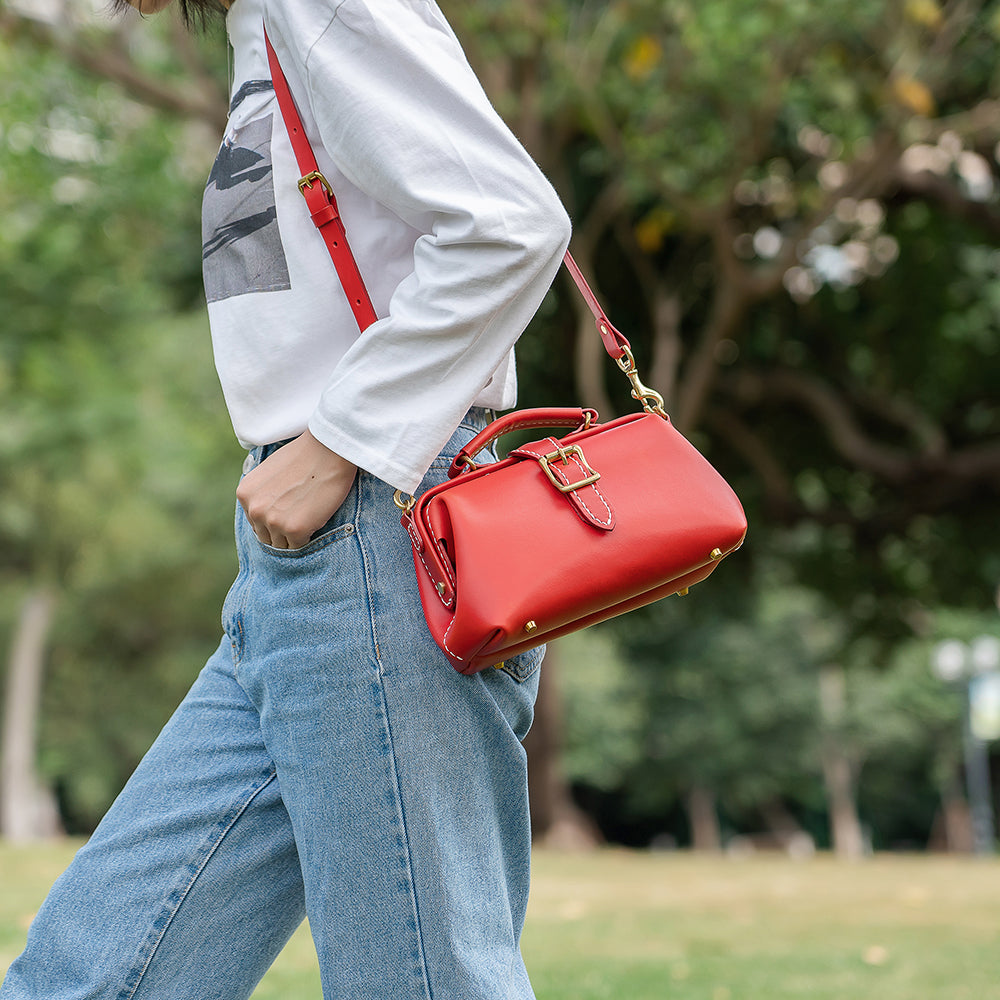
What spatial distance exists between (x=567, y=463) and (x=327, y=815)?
1.48ft

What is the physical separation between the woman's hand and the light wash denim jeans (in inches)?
1.2

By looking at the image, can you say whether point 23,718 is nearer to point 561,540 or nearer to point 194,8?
point 194,8

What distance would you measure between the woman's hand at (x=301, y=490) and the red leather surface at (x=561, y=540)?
92 mm

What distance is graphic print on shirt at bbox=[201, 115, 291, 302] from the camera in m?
1.39

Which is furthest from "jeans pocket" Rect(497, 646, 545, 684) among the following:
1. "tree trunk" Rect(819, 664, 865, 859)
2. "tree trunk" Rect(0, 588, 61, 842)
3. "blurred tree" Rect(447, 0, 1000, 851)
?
"tree trunk" Rect(819, 664, 865, 859)

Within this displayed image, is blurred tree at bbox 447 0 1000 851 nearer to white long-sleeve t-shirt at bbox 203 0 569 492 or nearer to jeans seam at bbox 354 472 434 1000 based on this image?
white long-sleeve t-shirt at bbox 203 0 569 492

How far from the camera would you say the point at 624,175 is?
30.3 ft

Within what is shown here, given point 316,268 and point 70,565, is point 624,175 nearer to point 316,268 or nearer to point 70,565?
point 316,268

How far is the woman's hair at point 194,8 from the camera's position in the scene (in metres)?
1.57

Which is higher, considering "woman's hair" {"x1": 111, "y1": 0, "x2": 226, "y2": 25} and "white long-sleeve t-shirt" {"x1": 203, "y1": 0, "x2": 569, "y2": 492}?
"woman's hair" {"x1": 111, "y1": 0, "x2": 226, "y2": 25}

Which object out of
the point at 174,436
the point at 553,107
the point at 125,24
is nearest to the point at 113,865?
the point at 553,107

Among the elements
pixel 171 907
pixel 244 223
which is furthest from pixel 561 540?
pixel 171 907

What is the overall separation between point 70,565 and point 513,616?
21037mm

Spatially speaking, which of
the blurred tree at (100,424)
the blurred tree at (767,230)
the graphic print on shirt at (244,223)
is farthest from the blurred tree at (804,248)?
the graphic print on shirt at (244,223)
